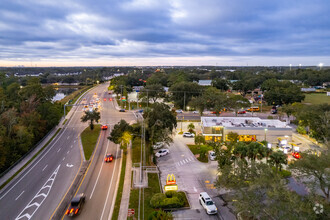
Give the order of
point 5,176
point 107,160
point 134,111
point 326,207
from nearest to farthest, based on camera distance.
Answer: point 326,207, point 5,176, point 107,160, point 134,111

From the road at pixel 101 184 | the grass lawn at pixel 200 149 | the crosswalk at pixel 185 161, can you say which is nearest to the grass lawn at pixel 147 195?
the road at pixel 101 184

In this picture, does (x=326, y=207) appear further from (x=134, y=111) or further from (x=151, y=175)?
(x=134, y=111)

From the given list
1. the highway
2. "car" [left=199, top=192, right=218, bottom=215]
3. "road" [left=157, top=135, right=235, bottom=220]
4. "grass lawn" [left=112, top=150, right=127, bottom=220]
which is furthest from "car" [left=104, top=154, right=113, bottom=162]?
"car" [left=199, top=192, right=218, bottom=215]

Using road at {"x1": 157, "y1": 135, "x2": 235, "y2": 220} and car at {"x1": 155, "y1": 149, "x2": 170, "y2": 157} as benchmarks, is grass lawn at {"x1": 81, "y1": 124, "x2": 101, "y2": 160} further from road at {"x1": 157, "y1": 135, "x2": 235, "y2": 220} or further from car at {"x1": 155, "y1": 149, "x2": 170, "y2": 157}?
road at {"x1": 157, "y1": 135, "x2": 235, "y2": 220}

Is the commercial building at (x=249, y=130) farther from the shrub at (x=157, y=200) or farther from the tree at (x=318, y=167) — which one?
the shrub at (x=157, y=200)

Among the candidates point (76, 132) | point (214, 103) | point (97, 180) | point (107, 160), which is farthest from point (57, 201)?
point (214, 103)

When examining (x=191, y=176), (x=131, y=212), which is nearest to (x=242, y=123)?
(x=191, y=176)
